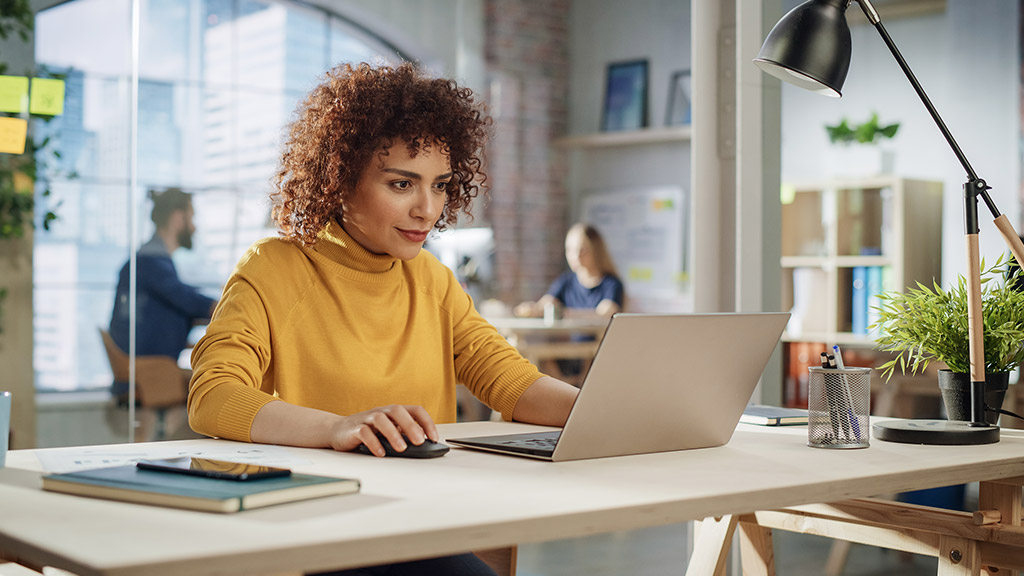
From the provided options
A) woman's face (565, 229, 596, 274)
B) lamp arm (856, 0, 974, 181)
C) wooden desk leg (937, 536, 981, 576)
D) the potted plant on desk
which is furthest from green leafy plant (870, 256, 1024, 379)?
woman's face (565, 229, 596, 274)

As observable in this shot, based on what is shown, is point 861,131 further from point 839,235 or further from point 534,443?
point 534,443

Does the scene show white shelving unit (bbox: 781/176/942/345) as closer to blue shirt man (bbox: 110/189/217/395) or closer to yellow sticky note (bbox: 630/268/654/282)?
yellow sticky note (bbox: 630/268/654/282)

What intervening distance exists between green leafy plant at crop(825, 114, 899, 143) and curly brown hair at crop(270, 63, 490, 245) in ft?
10.7

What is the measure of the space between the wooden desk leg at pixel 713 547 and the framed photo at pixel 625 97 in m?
5.53

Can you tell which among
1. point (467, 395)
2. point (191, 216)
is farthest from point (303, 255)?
point (467, 395)

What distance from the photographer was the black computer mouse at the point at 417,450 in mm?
1174

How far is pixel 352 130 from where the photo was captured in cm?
168

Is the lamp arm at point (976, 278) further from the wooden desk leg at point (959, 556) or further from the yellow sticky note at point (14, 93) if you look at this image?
the yellow sticky note at point (14, 93)

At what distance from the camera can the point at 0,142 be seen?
3.65 m

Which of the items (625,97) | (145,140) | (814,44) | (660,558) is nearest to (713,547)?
(814,44)

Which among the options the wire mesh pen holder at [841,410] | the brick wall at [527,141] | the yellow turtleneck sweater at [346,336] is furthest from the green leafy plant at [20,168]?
the brick wall at [527,141]

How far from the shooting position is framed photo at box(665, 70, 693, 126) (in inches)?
264

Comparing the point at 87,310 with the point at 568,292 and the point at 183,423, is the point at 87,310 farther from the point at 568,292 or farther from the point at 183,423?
the point at 568,292

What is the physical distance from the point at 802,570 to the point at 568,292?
327cm
